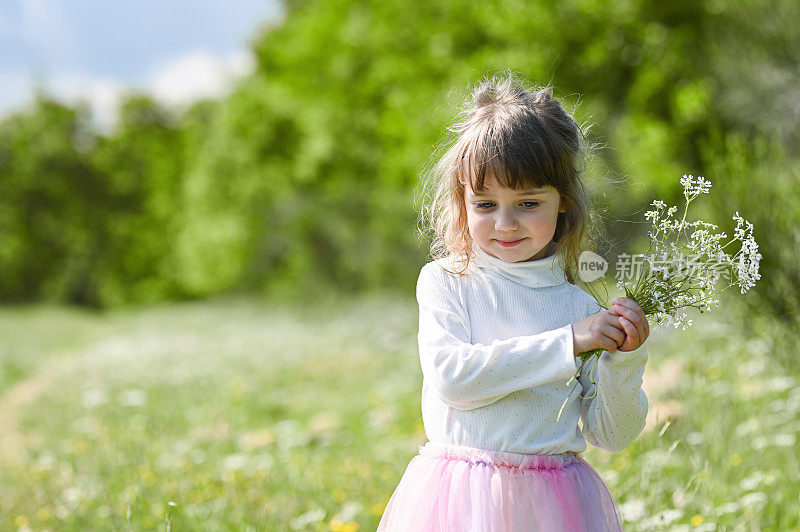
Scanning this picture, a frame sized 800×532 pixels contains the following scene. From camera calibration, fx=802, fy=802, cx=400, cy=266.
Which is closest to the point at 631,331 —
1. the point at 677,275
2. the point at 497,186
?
the point at 677,275

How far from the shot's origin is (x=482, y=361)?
1.83m

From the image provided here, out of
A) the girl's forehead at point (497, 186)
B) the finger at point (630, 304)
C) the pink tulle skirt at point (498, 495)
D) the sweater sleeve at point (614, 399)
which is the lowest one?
the pink tulle skirt at point (498, 495)

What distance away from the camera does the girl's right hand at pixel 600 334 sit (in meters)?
1.75

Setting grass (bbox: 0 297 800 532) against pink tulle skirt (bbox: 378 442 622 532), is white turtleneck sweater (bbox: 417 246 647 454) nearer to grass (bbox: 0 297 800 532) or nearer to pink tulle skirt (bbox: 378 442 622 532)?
pink tulle skirt (bbox: 378 442 622 532)

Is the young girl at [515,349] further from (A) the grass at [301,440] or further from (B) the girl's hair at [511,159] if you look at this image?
(A) the grass at [301,440]

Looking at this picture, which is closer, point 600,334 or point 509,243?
point 600,334

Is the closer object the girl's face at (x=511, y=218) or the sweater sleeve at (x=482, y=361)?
the sweater sleeve at (x=482, y=361)

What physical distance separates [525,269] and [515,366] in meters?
0.30

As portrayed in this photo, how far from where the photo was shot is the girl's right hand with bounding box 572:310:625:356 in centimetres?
175

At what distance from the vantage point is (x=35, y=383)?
1020cm

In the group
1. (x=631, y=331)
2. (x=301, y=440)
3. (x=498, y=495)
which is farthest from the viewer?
(x=301, y=440)

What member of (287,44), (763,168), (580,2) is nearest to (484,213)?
(763,168)

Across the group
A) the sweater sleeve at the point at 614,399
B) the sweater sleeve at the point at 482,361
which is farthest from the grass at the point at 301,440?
the sweater sleeve at the point at 482,361

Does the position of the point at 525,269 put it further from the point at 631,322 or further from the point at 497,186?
the point at 631,322
